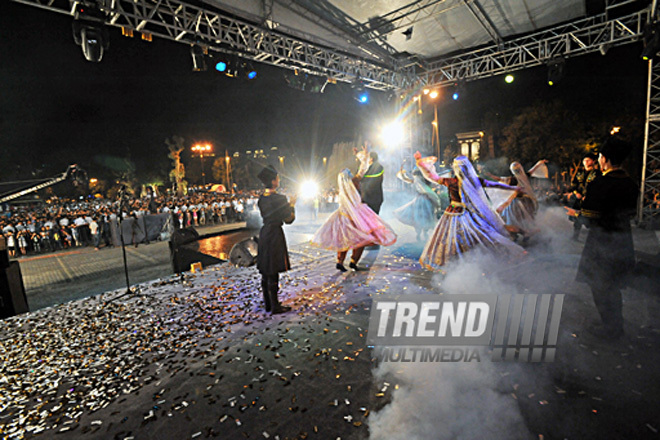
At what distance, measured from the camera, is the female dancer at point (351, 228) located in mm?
6438

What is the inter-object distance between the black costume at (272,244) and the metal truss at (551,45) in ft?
37.4

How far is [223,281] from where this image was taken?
21.5ft

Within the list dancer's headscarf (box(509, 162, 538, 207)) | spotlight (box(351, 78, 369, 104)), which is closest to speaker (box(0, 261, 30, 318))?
dancer's headscarf (box(509, 162, 538, 207))

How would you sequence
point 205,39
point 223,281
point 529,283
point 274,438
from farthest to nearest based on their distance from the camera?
1. point 205,39
2. point 223,281
3. point 529,283
4. point 274,438

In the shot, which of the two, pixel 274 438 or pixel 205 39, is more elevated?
pixel 205 39

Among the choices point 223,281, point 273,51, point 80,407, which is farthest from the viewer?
point 273,51

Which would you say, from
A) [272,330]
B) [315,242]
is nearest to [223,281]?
[315,242]

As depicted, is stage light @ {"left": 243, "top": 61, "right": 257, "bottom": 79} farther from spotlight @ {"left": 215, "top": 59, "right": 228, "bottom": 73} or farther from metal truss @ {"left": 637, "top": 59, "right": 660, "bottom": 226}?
metal truss @ {"left": 637, "top": 59, "right": 660, "bottom": 226}

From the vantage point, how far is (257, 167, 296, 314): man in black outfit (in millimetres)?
4703

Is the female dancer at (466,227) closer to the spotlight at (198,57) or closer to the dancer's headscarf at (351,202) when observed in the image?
the dancer's headscarf at (351,202)

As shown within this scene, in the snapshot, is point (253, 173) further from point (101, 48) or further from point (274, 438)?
point (274, 438)

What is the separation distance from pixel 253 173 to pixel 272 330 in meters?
58.9

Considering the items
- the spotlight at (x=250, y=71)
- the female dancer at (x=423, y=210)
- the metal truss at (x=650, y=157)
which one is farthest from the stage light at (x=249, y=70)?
the metal truss at (x=650, y=157)

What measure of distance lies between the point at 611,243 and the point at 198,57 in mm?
10259
